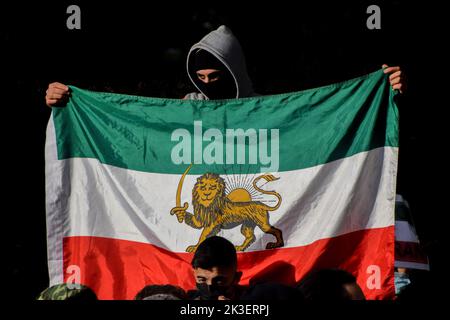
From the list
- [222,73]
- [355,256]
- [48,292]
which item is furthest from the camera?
[222,73]

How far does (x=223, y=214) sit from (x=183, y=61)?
2987mm

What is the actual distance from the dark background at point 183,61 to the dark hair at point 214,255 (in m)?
2.88

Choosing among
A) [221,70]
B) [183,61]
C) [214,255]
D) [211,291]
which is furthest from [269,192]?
[183,61]

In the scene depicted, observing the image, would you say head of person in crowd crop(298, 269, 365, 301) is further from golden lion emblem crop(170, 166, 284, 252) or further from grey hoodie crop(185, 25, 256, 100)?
grey hoodie crop(185, 25, 256, 100)

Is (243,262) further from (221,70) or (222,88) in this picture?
(221,70)

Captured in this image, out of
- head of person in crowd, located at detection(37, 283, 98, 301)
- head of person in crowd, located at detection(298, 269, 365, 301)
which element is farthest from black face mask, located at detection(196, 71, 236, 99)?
head of person in crowd, located at detection(37, 283, 98, 301)

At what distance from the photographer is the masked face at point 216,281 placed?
5223 millimetres

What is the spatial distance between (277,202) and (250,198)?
169 millimetres

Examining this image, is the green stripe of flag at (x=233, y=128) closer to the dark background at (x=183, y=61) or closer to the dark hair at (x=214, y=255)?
the dark hair at (x=214, y=255)

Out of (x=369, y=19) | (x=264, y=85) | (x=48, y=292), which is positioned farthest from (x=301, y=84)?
(x=48, y=292)

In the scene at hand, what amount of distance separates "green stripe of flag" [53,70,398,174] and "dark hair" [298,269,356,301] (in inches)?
67.1

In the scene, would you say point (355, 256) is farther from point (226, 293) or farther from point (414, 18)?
point (414, 18)

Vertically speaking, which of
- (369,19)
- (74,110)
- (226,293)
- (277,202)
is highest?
(369,19)

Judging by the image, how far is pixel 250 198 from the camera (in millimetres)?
5887
